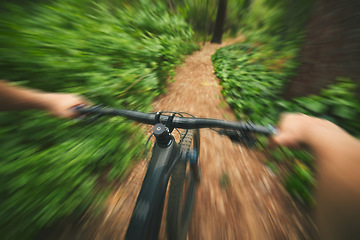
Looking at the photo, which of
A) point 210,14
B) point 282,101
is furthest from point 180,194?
point 210,14

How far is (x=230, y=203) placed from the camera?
75.0 inches

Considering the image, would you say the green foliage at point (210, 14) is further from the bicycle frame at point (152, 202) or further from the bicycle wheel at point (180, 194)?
the bicycle frame at point (152, 202)

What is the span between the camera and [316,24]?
221 cm

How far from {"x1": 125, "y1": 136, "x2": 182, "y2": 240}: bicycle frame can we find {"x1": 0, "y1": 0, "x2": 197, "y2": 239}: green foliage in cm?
135

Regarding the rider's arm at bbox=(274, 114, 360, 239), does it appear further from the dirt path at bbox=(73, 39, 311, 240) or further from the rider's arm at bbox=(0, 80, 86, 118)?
the rider's arm at bbox=(0, 80, 86, 118)

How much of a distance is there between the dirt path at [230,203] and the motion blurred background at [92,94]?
229 millimetres

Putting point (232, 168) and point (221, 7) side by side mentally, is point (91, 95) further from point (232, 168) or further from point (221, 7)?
point (221, 7)

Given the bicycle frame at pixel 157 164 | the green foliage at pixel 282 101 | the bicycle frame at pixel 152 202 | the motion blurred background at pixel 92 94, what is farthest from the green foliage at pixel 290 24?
the bicycle frame at pixel 152 202

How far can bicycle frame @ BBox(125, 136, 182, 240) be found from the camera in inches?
25.9

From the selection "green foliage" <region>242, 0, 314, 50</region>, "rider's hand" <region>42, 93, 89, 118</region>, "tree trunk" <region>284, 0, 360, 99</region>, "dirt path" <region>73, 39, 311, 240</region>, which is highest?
"green foliage" <region>242, 0, 314, 50</region>

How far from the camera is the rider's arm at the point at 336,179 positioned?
519 mm

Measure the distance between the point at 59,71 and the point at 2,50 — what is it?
51 centimetres

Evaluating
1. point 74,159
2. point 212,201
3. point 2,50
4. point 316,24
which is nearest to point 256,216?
point 212,201

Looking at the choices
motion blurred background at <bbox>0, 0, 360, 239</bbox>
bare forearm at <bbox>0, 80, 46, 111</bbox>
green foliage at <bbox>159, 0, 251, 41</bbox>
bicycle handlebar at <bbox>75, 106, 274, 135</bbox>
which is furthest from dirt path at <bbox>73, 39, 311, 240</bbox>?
green foliage at <bbox>159, 0, 251, 41</bbox>
